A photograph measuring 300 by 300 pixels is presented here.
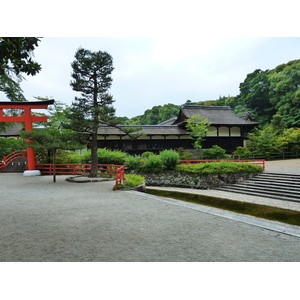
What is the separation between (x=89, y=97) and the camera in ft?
42.9

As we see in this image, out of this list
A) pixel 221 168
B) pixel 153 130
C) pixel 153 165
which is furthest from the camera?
pixel 153 130

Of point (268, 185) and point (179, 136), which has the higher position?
point (179, 136)

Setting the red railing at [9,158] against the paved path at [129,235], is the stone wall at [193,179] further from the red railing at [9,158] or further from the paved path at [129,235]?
the red railing at [9,158]

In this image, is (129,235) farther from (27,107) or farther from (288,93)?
(288,93)

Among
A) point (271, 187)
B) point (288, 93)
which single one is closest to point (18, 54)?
point (271, 187)

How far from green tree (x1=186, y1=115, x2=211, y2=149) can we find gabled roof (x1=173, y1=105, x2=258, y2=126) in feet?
→ 4.79

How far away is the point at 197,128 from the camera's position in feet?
88.5

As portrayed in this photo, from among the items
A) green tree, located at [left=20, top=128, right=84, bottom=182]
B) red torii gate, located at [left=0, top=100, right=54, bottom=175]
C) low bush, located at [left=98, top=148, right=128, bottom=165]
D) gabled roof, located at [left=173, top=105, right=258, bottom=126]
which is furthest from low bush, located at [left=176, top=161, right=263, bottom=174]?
gabled roof, located at [left=173, top=105, right=258, bottom=126]

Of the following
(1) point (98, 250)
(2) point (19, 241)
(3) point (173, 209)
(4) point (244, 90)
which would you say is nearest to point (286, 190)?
(3) point (173, 209)

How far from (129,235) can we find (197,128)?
77.5 ft

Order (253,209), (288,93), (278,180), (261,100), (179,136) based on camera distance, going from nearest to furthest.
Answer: (253,209), (278,180), (179,136), (288,93), (261,100)

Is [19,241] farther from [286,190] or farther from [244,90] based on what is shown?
[244,90]

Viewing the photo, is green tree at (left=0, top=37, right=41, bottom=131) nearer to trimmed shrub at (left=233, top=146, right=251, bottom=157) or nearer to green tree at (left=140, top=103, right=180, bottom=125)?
trimmed shrub at (left=233, top=146, right=251, bottom=157)

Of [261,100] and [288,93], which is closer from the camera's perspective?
[288,93]
